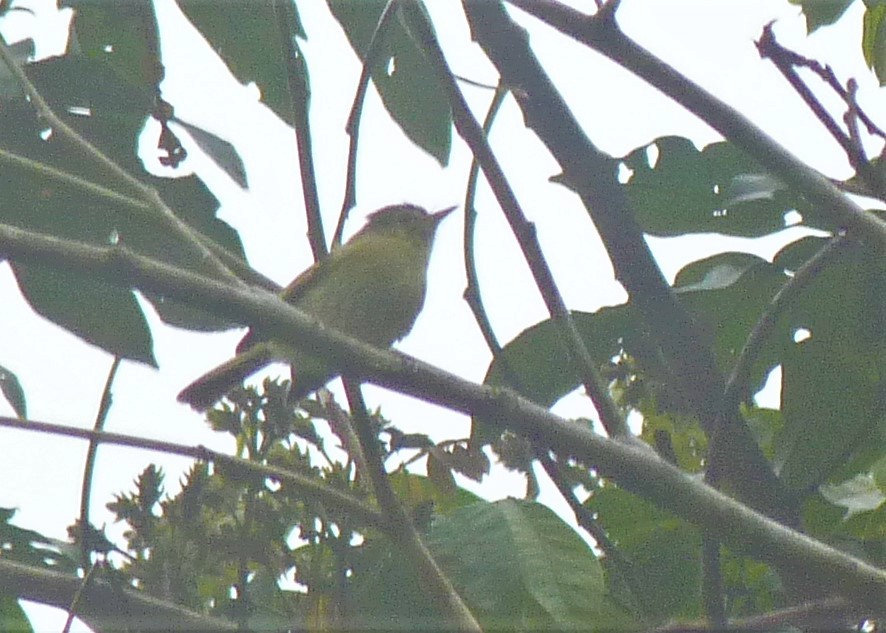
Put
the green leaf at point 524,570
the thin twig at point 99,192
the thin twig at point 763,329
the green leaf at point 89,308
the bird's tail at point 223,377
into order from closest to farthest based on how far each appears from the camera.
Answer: the thin twig at point 763,329 < the green leaf at point 524,570 < the thin twig at point 99,192 < the green leaf at point 89,308 < the bird's tail at point 223,377

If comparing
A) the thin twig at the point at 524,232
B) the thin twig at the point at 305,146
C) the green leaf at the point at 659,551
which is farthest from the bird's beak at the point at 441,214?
the thin twig at the point at 305,146

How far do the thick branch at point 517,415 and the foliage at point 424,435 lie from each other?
0.06ft

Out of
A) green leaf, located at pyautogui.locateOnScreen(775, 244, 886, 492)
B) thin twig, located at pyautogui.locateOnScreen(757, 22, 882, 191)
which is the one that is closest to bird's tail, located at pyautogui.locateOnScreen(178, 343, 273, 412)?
green leaf, located at pyautogui.locateOnScreen(775, 244, 886, 492)

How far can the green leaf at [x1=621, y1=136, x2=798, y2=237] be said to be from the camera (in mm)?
2787

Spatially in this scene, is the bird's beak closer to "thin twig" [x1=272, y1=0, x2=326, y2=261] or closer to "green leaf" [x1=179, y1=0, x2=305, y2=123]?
"green leaf" [x1=179, y1=0, x2=305, y2=123]

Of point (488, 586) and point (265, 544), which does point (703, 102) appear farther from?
point (265, 544)

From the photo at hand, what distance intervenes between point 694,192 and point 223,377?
1452mm

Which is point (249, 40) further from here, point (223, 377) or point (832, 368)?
point (832, 368)

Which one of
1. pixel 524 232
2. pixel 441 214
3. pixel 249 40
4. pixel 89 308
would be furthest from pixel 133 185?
pixel 441 214

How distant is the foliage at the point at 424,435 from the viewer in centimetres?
237

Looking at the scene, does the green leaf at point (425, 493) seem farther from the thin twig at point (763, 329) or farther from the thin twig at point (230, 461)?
the thin twig at point (763, 329)

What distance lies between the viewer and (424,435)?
2801mm

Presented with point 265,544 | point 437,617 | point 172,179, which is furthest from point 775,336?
point 172,179

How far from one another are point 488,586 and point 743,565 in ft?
2.30
